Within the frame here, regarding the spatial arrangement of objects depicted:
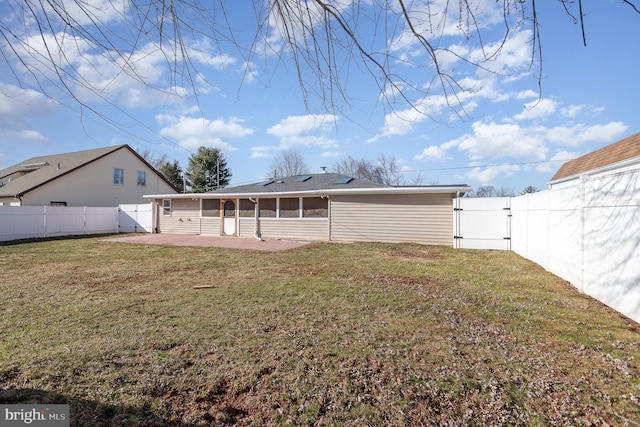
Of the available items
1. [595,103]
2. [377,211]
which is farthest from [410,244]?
[595,103]

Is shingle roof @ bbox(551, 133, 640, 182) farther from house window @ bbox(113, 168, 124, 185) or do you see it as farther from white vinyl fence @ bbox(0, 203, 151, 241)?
house window @ bbox(113, 168, 124, 185)

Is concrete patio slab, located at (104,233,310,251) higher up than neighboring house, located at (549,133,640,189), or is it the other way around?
neighboring house, located at (549,133,640,189)

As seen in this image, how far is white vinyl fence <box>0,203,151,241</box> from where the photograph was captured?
15.2m

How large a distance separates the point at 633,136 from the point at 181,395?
14075 mm

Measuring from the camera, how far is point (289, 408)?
6.67ft

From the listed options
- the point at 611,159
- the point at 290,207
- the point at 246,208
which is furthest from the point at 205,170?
the point at 611,159

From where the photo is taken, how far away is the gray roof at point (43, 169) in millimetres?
19062

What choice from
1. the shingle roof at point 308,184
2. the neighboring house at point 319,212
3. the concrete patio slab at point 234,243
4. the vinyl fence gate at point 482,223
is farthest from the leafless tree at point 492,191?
the concrete patio slab at point 234,243

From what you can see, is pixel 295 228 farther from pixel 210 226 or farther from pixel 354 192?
pixel 210 226

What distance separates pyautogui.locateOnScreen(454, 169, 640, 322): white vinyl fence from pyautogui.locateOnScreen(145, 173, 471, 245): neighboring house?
185 inches

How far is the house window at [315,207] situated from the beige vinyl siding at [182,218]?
258 inches

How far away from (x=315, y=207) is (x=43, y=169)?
2002 centimetres

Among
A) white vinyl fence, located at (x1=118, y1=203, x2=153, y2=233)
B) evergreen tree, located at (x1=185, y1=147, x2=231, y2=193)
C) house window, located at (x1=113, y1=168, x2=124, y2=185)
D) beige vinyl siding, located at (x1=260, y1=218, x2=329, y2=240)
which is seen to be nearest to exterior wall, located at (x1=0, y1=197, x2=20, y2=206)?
house window, located at (x1=113, y1=168, x2=124, y2=185)

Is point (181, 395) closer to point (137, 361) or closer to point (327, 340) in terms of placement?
point (137, 361)
